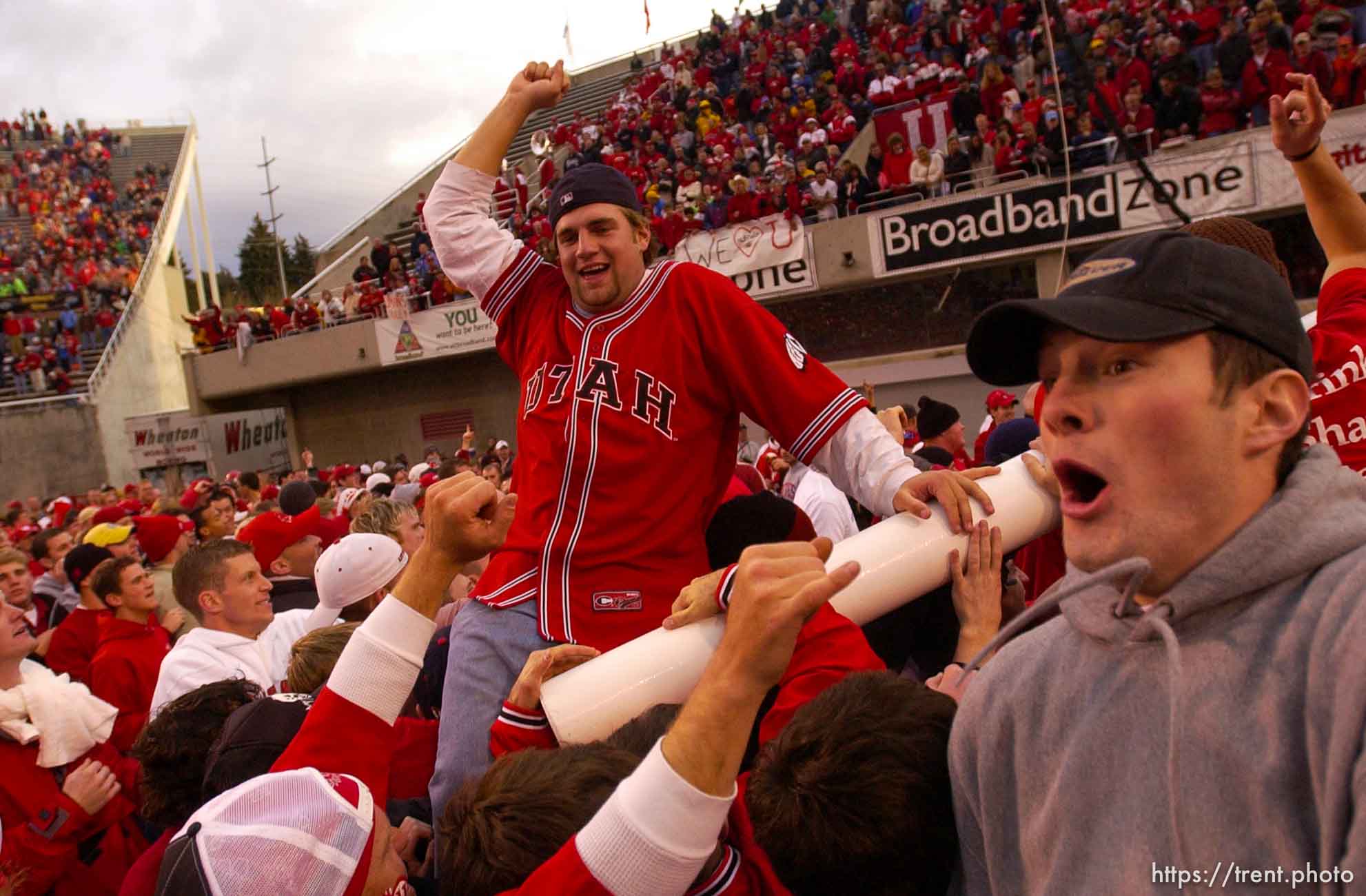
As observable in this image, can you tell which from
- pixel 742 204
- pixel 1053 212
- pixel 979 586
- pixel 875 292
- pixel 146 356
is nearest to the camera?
pixel 979 586

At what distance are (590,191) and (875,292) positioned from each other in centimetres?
1549

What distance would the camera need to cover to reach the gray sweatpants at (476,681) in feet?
7.34

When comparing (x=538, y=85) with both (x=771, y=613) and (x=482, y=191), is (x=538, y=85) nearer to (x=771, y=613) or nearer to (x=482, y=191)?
(x=482, y=191)

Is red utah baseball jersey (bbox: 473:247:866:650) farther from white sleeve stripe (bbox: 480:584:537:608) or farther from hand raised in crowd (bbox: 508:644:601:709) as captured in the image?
hand raised in crowd (bbox: 508:644:601:709)

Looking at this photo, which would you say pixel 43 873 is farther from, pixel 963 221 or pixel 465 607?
pixel 963 221

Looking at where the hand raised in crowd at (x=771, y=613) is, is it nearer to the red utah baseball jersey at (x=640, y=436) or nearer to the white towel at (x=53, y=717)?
the red utah baseball jersey at (x=640, y=436)

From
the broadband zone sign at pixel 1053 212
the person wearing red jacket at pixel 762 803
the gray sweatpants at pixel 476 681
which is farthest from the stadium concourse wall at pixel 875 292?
the person wearing red jacket at pixel 762 803

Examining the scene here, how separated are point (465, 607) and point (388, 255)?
73.5 feet

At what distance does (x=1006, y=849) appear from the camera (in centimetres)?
131

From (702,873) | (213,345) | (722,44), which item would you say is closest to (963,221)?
(722,44)

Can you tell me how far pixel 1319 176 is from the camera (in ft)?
7.64

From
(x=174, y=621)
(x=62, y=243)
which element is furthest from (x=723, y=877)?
(x=62, y=243)

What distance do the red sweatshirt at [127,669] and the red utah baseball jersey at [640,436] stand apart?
2.24 meters

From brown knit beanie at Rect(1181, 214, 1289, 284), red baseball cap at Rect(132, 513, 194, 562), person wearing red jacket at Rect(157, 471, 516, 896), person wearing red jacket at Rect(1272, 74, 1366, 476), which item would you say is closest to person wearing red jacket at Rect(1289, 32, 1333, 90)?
brown knit beanie at Rect(1181, 214, 1289, 284)
